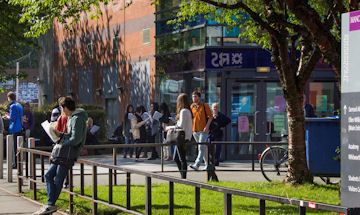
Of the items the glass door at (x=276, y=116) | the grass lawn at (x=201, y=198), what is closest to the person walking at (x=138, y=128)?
the glass door at (x=276, y=116)

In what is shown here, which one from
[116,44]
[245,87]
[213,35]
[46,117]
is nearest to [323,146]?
[245,87]

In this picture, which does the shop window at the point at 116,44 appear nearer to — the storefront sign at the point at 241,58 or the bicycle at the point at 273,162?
the storefront sign at the point at 241,58

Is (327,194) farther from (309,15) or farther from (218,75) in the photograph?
(218,75)

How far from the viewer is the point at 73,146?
8914mm

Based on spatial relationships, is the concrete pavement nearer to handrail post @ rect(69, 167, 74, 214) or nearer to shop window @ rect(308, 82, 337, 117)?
handrail post @ rect(69, 167, 74, 214)

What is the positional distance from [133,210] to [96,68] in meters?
24.3

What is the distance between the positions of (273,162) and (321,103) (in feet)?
24.5

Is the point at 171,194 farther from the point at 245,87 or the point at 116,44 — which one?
the point at 116,44

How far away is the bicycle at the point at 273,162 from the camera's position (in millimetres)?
13297

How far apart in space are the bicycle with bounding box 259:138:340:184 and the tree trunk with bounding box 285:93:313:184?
1.38 meters

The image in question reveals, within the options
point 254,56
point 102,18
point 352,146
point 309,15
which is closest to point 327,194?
point 309,15

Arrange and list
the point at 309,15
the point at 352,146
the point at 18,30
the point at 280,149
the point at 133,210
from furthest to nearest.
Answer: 1. the point at 18,30
2. the point at 280,149
3. the point at 309,15
4. the point at 133,210
5. the point at 352,146

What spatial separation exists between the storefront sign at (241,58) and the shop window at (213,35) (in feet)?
0.91

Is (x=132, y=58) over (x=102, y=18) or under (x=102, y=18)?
under
